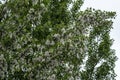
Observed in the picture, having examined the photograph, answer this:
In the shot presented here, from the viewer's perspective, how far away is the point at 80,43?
1587 centimetres

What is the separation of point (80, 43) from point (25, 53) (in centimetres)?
257

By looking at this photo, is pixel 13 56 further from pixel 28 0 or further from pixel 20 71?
pixel 28 0

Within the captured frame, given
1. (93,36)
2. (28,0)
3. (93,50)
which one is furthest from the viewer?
(93,50)

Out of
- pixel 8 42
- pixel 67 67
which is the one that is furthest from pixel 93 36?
pixel 8 42

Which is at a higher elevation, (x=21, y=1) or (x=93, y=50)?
(x=93, y=50)

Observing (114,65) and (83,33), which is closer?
Result: (83,33)

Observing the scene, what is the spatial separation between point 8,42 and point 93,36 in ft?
41.7

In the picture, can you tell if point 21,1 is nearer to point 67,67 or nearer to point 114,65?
point 67,67

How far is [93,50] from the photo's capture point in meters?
29.6

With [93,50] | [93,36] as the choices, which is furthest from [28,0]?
[93,50]

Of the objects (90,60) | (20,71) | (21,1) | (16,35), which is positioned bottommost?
(20,71)

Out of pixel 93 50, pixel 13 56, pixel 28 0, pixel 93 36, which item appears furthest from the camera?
pixel 93 50

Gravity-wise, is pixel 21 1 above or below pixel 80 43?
above

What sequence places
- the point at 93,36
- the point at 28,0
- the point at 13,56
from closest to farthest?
1. the point at 13,56
2. the point at 28,0
3. the point at 93,36
